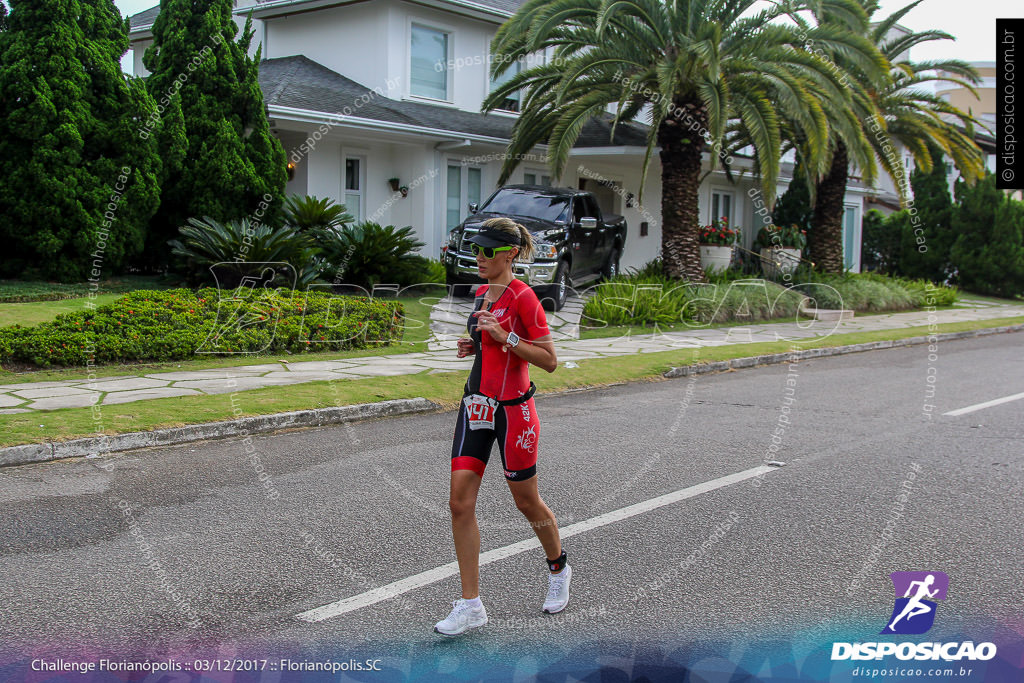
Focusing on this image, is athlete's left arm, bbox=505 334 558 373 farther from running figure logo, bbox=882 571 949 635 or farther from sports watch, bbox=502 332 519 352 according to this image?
running figure logo, bbox=882 571 949 635

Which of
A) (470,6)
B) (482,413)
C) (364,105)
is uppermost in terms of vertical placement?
(470,6)

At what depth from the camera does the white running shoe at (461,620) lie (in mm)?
3775

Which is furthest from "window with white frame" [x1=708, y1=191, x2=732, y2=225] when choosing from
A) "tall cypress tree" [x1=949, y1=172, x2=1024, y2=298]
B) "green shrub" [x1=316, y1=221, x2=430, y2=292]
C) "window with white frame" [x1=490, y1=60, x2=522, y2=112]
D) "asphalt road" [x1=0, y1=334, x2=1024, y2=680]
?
"asphalt road" [x1=0, y1=334, x2=1024, y2=680]

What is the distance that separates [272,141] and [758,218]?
18.8m

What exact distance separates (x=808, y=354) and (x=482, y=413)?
11.5m

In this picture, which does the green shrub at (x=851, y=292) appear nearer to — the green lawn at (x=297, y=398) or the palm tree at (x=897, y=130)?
the palm tree at (x=897, y=130)

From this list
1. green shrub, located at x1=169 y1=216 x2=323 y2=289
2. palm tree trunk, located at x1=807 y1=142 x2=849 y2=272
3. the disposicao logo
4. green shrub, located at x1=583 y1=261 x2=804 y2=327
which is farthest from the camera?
palm tree trunk, located at x1=807 y1=142 x2=849 y2=272

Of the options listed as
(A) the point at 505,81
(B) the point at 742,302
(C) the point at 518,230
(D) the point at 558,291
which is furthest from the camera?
(A) the point at 505,81

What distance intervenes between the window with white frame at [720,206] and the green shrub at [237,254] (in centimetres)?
1752

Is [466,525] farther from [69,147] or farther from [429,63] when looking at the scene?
[429,63]

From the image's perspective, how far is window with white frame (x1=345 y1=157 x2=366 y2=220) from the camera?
20000mm

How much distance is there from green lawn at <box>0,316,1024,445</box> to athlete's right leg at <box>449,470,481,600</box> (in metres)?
4.12

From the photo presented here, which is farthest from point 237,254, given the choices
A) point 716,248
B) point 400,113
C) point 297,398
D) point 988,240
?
point 988,240

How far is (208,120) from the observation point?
15.9m
